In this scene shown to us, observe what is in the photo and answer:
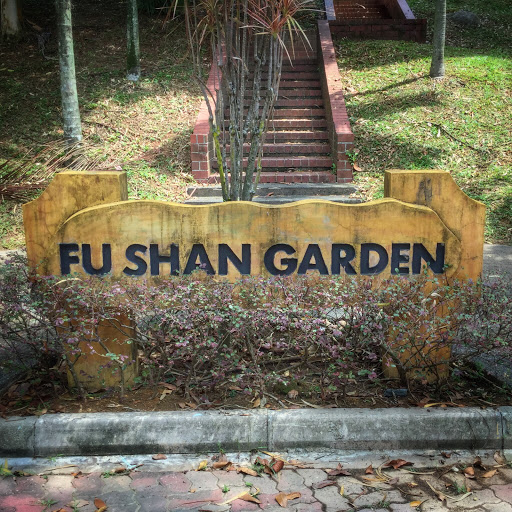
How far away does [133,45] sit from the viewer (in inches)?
500

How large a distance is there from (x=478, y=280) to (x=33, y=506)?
9.21ft

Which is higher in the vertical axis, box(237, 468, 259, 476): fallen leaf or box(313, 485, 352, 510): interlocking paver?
box(237, 468, 259, 476): fallen leaf

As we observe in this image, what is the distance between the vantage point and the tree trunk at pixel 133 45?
12.5 meters

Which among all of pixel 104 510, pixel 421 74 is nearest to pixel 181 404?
pixel 104 510

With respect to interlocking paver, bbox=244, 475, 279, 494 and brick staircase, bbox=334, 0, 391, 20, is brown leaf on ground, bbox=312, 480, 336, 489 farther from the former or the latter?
brick staircase, bbox=334, 0, 391, 20

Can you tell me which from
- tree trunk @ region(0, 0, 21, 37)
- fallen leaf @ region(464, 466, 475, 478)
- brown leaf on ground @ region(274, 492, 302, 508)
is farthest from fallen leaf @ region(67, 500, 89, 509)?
tree trunk @ region(0, 0, 21, 37)

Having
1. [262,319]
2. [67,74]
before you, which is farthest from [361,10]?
[262,319]

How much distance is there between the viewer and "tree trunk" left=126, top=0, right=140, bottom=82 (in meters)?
12.5

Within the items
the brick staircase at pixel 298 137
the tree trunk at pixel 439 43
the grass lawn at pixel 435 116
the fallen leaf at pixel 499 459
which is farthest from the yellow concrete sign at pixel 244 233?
the tree trunk at pixel 439 43

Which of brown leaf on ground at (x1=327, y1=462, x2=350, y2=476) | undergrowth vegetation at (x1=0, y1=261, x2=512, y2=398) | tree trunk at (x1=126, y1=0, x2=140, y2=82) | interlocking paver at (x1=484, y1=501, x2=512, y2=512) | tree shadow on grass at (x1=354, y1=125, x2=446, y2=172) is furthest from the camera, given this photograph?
tree trunk at (x1=126, y1=0, x2=140, y2=82)

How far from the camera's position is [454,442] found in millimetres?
3508

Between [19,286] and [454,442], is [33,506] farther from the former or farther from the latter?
[454,442]

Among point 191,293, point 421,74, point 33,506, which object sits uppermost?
point 421,74

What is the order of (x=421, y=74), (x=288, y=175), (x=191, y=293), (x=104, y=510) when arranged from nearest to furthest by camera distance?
1. (x=104, y=510)
2. (x=191, y=293)
3. (x=288, y=175)
4. (x=421, y=74)
